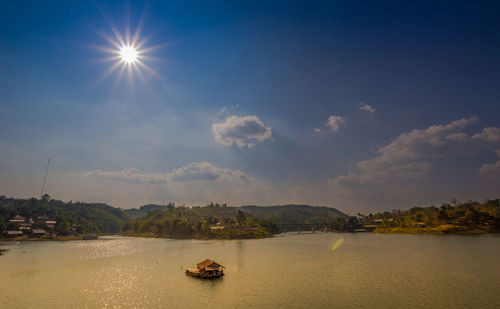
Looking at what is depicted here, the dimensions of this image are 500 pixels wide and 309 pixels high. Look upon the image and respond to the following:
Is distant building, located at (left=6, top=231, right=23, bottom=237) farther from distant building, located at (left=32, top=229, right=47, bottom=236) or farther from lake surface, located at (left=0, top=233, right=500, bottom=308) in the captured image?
lake surface, located at (left=0, top=233, right=500, bottom=308)

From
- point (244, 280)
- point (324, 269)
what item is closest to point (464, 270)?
point (324, 269)

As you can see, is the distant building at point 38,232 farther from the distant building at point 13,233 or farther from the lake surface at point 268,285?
the lake surface at point 268,285

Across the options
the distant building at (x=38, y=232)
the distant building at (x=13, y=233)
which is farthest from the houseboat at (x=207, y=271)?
the distant building at (x=13, y=233)

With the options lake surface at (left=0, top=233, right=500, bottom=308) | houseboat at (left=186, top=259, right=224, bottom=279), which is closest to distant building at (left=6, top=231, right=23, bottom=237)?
lake surface at (left=0, top=233, right=500, bottom=308)

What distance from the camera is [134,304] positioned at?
145 ft

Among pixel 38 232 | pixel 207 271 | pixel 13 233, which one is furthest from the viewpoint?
pixel 38 232

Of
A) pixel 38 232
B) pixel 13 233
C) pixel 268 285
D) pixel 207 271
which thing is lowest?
pixel 268 285

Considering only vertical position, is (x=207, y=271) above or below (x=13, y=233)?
below

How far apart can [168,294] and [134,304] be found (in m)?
6.60

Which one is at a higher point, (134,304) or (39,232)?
(39,232)

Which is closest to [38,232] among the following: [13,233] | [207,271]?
[13,233]

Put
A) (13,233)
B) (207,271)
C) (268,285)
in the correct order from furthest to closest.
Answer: (13,233) < (207,271) < (268,285)

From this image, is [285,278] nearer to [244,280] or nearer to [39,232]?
[244,280]

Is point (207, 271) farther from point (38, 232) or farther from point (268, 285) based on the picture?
point (38, 232)
